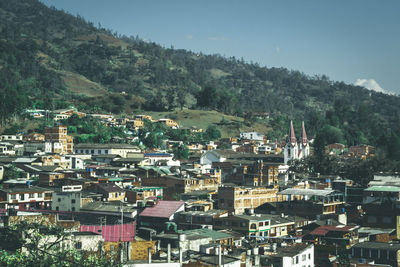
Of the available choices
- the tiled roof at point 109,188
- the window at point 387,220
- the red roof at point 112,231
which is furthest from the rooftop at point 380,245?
the tiled roof at point 109,188

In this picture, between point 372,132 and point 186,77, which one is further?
point 186,77

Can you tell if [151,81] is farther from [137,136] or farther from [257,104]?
[137,136]

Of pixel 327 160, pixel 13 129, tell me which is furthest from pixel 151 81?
pixel 327 160

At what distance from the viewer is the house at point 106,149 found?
8100cm

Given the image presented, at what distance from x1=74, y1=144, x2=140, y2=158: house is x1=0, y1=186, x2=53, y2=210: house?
2704cm

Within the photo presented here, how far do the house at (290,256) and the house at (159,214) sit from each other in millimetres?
11773

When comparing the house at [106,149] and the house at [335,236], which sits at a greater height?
the house at [106,149]

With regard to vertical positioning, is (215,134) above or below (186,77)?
below

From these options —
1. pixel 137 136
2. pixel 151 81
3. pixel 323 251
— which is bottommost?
pixel 323 251

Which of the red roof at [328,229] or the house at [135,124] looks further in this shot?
the house at [135,124]

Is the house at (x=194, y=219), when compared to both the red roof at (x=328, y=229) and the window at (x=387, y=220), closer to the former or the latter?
the red roof at (x=328, y=229)

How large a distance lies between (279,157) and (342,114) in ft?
196

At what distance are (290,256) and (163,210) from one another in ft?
48.9

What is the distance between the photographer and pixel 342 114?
145 metres
